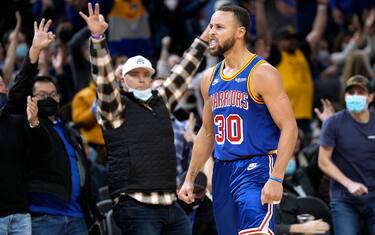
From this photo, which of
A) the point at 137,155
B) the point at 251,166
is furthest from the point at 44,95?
the point at 251,166

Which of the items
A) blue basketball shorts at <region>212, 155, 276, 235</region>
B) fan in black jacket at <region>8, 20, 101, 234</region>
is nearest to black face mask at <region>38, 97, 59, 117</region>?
fan in black jacket at <region>8, 20, 101, 234</region>

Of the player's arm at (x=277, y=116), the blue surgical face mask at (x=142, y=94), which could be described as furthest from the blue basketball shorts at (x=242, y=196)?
the blue surgical face mask at (x=142, y=94)

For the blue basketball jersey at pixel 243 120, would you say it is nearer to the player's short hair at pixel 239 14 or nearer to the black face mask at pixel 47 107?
the player's short hair at pixel 239 14

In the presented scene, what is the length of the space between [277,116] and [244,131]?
1.08 ft

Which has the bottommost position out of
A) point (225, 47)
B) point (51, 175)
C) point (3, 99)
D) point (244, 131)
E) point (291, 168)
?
point (291, 168)

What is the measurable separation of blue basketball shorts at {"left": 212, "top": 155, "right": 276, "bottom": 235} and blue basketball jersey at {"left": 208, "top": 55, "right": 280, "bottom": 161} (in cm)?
8

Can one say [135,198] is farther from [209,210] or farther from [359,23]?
[359,23]

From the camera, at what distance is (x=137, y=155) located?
8375mm

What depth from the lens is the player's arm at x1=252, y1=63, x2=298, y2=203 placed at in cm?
709

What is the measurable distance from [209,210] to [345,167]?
4.53ft

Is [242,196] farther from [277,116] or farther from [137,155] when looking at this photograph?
[137,155]

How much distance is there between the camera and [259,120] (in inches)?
291

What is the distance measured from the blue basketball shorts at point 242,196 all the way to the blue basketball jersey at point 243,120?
3.3 inches

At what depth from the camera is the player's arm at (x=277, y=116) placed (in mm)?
7086
